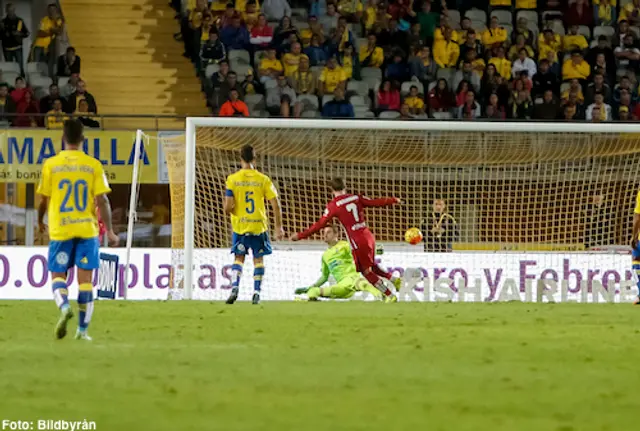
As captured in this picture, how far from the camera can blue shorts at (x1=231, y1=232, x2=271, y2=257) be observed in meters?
17.2

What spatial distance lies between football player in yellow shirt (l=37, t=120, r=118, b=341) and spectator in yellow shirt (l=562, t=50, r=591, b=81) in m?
17.1

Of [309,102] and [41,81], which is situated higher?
[41,81]

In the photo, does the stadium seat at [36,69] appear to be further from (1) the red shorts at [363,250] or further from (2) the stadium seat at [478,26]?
(1) the red shorts at [363,250]

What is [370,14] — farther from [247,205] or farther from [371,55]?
[247,205]

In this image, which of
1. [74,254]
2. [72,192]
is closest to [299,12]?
[72,192]

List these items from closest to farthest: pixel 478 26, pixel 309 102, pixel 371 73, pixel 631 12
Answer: pixel 309 102 → pixel 371 73 → pixel 478 26 → pixel 631 12

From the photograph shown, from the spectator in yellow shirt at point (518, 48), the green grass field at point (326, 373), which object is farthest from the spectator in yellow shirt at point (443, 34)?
the green grass field at point (326, 373)

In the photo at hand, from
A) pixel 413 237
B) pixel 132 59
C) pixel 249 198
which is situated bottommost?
pixel 413 237

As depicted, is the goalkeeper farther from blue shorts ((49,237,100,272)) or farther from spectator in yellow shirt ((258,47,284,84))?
blue shorts ((49,237,100,272))

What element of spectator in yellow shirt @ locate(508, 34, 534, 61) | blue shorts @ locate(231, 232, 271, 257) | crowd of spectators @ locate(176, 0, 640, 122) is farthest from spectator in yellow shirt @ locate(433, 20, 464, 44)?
blue shorts @ locate(231, 232, 271, 257)

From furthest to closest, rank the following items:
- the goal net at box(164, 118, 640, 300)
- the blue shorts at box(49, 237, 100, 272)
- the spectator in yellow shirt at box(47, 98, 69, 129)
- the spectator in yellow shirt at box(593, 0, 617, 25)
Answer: the spectator in yellow shirt at box(593, 0, 617, 25), the spectator in yellow shirt at box(47, 98, 69, 129), the goal net at box(164, 118, 640, 300), the blue shorts at box(49, 237, 100, 272)

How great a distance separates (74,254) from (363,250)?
8124 mm

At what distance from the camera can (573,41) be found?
27562mm

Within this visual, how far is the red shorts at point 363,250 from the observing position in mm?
18828
